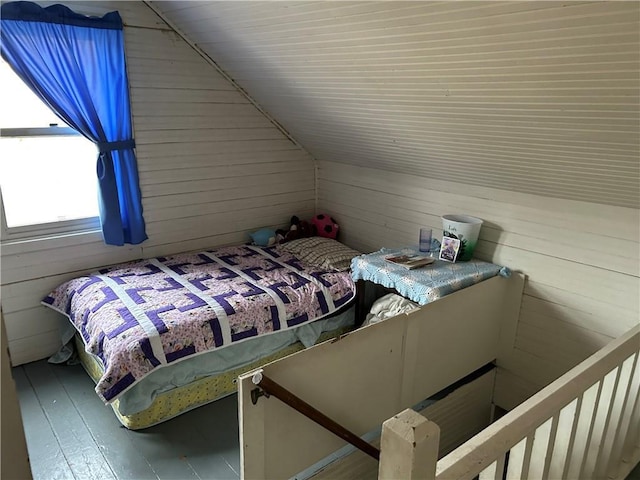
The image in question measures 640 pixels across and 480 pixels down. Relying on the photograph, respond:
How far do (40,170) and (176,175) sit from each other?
755mm

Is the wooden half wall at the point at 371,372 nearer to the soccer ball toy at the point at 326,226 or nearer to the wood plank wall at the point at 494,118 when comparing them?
the wood plank wall at the point at 494,118

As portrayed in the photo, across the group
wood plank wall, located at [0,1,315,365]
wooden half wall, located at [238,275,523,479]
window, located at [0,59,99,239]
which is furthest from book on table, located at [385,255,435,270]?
window, located at [0,59,99,239]

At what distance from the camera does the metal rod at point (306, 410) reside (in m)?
1.58

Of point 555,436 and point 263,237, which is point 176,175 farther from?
point 555,436

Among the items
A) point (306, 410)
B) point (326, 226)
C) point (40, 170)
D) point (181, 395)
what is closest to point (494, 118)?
point (306, 410)

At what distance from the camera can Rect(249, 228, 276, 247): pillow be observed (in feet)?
11.4

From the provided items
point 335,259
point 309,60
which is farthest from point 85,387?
point 309,60

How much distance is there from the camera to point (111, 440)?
7.34 ft

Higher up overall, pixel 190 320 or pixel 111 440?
pixel 190 320

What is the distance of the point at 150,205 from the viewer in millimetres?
3051

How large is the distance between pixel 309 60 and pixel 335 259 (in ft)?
4.25

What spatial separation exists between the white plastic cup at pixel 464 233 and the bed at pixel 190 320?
66 centimetres

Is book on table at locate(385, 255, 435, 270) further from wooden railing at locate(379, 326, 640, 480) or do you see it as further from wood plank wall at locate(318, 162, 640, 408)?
wooden railing at locate(379, 326, 640, 480)

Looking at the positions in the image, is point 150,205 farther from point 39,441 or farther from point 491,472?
point 491,472
